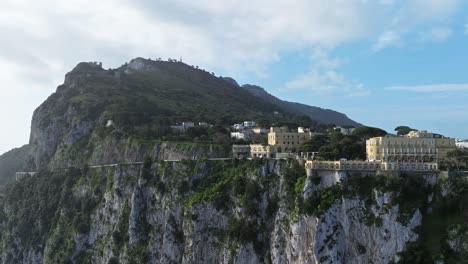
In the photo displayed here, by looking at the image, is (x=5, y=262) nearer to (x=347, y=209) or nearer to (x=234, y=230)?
(x=234, y=230)

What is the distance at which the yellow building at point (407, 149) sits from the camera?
6381cm

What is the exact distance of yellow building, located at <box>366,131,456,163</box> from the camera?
63809 mm

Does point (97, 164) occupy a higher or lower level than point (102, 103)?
lower

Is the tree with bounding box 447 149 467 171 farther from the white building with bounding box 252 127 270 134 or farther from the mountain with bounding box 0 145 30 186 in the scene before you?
the mountain with bounding box 0 145 30 186

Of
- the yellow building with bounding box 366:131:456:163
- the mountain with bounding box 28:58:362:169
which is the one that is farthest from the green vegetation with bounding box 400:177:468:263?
the mountain with bounding box 28:58:362:169

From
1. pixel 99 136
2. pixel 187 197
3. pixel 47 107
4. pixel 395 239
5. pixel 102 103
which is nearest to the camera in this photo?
pixel 395 239

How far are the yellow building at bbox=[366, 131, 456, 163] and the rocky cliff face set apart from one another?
9.32 meters

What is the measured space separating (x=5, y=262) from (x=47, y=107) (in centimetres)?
5128

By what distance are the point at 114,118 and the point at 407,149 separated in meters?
67.4

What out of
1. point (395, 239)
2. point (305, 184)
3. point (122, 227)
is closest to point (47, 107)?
point (122, 227)

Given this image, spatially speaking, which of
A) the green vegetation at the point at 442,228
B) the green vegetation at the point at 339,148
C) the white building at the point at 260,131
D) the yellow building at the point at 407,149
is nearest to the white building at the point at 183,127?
the white building at the point at 260,131

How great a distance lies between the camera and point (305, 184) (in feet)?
189

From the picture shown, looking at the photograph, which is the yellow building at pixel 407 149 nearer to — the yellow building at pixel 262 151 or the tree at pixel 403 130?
the yellow building at pixel 262 151

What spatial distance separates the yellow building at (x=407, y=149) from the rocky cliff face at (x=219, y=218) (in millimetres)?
9325
